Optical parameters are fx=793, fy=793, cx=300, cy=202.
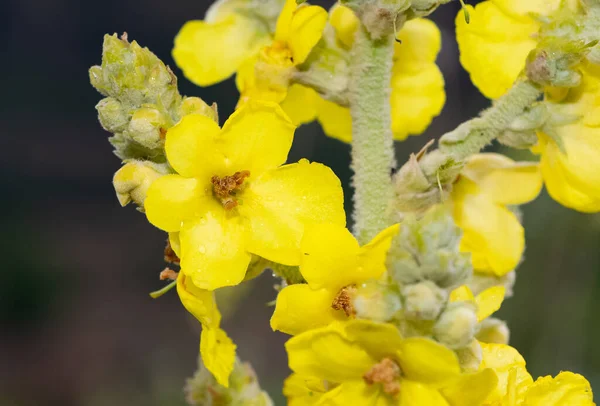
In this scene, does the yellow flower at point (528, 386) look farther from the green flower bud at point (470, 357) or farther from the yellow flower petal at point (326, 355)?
the yellow flower petal at point (326, 355)

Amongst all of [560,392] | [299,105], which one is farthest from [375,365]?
[299,105]

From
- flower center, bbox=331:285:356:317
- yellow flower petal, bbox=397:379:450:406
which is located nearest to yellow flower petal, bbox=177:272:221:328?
flower center, bbox=331:285:356:317

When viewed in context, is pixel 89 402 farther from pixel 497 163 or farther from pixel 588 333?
pixel 497 163

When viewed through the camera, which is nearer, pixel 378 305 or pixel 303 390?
pixel 378 305

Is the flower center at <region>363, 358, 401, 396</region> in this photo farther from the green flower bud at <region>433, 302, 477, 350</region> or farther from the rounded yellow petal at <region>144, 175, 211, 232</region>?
the rounded yellow petal at <region>144, 175, 211, 232</region>

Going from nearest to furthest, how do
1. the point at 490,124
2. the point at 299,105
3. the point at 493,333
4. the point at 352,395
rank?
the point at 352,395 < the point at 490,124 < the point at 493,333 < the point at 299,105

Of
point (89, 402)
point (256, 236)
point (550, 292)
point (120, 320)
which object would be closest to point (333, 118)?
point (256, 236)

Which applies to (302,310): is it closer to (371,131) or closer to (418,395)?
(418,395)
